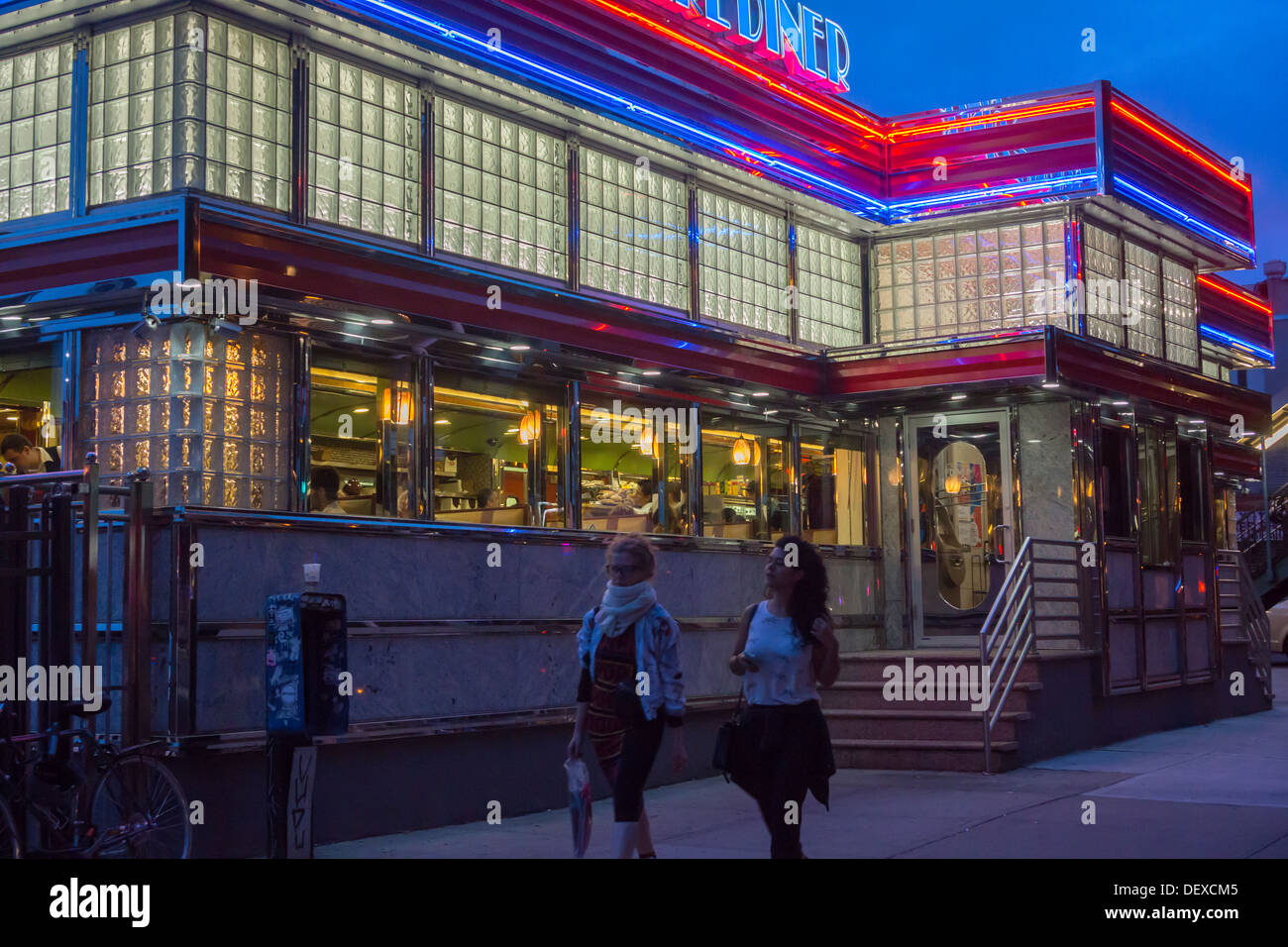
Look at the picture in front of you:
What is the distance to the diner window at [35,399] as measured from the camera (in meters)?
10.2

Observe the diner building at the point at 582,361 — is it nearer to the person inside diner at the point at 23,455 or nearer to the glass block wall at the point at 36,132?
the glass block wall at the point at 36,132

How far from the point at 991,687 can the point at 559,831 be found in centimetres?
475


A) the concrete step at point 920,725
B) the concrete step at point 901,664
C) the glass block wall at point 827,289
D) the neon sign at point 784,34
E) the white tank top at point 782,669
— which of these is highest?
the neon sign at point 784,34

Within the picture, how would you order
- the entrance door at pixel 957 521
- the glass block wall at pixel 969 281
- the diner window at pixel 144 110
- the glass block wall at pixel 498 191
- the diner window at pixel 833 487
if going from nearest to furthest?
the diner window at pixel 144 110, the glass block wall at pixel 498 191, the diner window at pixel 833 487, the entrance door at pixel 957 521, the glass block wall at pixel 969 281

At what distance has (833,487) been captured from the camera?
52.4ft

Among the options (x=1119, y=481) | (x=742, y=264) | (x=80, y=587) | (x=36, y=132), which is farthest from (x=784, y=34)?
(x=80, y=587)

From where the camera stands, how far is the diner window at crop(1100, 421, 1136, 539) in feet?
53.7

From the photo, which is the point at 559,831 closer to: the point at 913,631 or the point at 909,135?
the point at 913,631

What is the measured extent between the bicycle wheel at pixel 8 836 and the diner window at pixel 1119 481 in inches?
473

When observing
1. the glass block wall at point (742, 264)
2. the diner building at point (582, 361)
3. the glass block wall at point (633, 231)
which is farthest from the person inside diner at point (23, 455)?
the glass block wall at point (742, 264)

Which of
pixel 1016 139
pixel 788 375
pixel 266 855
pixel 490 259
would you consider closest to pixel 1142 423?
pixel 1016 139

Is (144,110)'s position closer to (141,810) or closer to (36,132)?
(36,132)

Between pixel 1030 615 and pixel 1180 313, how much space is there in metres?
7.00

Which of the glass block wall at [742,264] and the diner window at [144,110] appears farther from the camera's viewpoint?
the glass block wall at [742,264]
